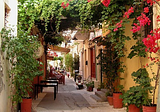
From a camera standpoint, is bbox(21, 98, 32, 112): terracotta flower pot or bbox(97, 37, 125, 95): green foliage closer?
bbox(21, 98, 32, 112): terracotta flower pot

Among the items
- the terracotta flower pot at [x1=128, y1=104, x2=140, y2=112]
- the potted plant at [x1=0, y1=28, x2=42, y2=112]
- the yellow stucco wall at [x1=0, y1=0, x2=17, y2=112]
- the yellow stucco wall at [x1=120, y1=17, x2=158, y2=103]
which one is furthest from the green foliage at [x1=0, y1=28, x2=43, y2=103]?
the yellow stucco wall at [x1=120, y1=17, x2=158, y2=103]

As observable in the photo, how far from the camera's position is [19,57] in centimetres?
562

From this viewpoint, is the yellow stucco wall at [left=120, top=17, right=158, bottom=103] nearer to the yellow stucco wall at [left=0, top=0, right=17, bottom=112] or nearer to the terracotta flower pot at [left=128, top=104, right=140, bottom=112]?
the terracotta flower pot at [left=128, top=104, right=140, bottom=112]

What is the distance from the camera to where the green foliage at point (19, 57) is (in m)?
5.50

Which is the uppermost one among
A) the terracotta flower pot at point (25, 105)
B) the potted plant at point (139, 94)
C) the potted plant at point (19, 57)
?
the potted plant at point (19, 57)

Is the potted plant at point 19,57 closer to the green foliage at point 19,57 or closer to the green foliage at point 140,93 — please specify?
the green foliage at point 19,57

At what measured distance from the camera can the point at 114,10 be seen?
6.64 m

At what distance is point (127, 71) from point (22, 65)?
4163 mm

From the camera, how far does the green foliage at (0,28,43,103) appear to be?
18.0 ft

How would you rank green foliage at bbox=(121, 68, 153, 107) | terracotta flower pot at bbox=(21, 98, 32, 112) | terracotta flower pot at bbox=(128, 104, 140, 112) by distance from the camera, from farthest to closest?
terracotta flower pot at bbox=(21, 98, 32, 112) < terracotta flower pot at bbox=(128, 104, 140, 112) < green foliage at bbox=(121, 68, 153, 107)

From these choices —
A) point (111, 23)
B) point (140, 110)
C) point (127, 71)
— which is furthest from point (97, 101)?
point (111, 23)

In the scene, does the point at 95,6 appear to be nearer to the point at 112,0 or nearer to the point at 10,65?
the point at 112,0

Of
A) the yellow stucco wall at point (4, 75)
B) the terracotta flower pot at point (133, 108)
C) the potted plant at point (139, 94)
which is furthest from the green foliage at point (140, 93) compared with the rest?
the yellow stucco wall at point (4, 75)

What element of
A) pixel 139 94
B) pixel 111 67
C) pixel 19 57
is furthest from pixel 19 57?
pixel 111 67
